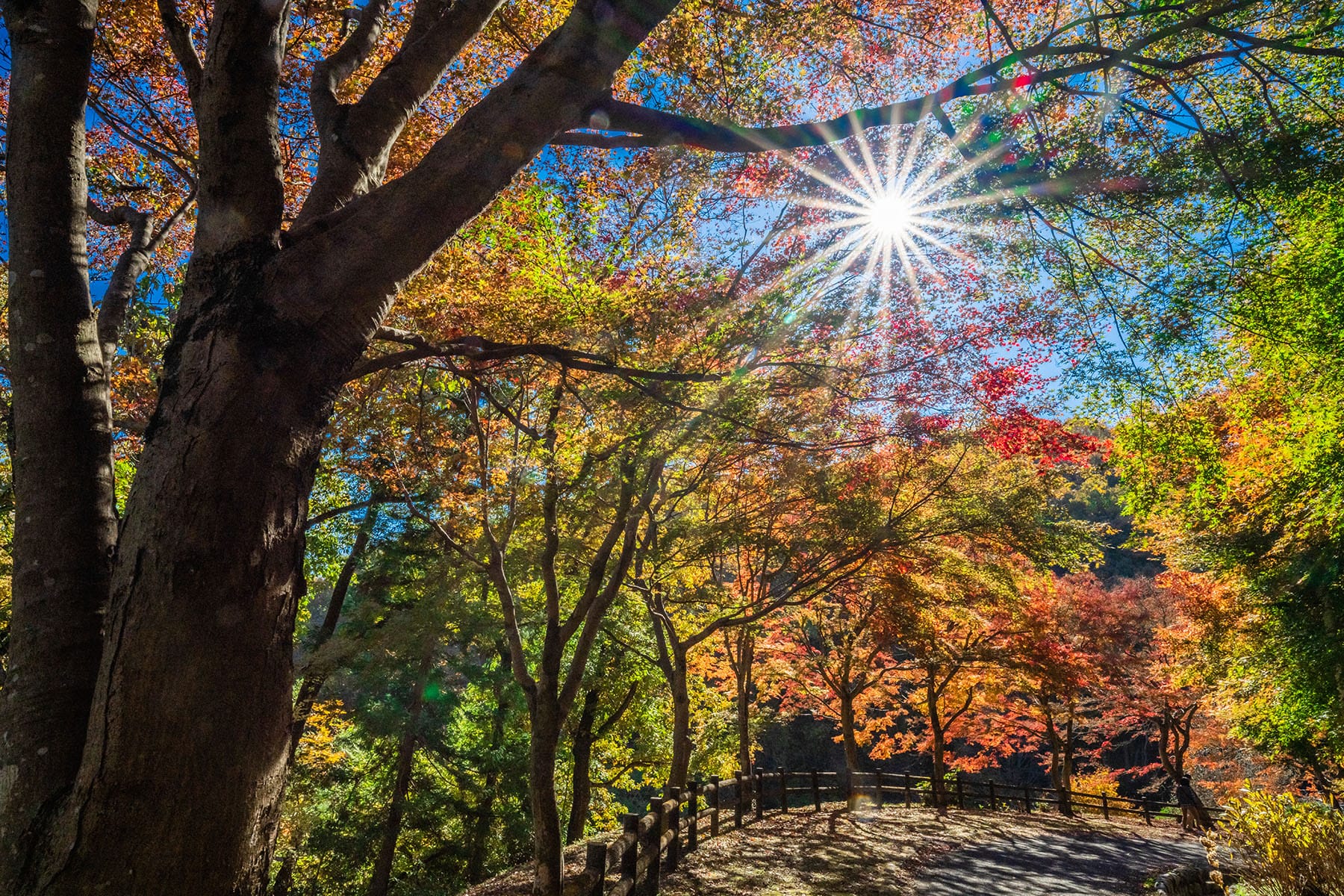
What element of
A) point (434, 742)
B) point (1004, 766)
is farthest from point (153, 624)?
point (1004, 766)

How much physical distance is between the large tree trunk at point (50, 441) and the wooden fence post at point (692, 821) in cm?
876

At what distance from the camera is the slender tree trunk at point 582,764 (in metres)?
13.4

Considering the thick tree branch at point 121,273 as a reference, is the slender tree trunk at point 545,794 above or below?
below

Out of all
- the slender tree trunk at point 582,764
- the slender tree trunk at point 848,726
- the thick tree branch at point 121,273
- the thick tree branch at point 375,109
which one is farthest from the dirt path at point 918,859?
the thick tree branch at point 375,109

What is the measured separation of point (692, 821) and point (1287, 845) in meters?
6.38

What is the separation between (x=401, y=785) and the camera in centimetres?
1327

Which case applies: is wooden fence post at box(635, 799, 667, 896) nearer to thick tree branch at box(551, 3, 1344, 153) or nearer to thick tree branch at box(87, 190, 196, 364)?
thick tree branch at box(87, 190, 196, 364)

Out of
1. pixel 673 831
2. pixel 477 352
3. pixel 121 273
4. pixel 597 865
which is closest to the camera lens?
pixel 477 352

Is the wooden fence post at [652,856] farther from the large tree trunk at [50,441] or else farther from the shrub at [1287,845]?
the large tree trunk at [50,441]

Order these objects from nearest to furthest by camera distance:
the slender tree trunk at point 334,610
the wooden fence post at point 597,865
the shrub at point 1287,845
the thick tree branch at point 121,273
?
the thick tree branch at point 121,273
the shrub at point 1287,845
the wooden fence post at point 597,865
the slender tree trunk at point 334,610

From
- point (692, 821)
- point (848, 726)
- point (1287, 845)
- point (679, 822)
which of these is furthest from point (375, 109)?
point (848, 726)

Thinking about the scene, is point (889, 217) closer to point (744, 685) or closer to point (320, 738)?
point (744, 685)

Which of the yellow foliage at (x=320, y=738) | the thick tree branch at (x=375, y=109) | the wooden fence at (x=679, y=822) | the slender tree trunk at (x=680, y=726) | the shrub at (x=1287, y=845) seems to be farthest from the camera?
the yellow foliage at (x=320, y=738)

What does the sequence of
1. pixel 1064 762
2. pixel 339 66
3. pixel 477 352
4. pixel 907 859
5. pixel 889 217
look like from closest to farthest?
1. pixel 477 352
2. pixel 339 66
3. pixel 889 217
4. pixel 907 859
5. pixel 1064 762
